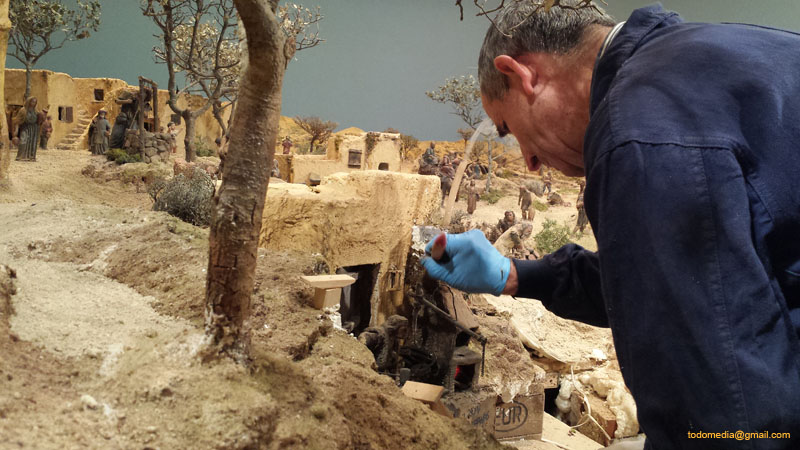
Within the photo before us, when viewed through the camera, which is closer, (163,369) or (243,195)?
(163,369)

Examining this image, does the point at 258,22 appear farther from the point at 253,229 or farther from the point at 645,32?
the point at 645,32

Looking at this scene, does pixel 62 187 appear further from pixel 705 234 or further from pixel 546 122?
pixel 705 234

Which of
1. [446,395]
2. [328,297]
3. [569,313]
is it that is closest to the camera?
[569,313]

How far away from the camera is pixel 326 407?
2621 millimetres

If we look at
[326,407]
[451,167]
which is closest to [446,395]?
[326,407]

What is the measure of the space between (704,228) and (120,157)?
13.3 m

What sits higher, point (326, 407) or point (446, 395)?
point (326, 407)

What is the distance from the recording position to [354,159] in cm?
1689

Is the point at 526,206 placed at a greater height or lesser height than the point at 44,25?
lesser

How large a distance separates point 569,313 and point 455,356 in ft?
21.4

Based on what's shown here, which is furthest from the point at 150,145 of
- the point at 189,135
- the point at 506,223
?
the point at 506,223

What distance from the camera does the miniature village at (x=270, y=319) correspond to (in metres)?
2.29

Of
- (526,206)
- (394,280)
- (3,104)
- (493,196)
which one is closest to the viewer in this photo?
(3,104)

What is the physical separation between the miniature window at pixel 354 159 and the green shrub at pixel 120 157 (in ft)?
20.5
